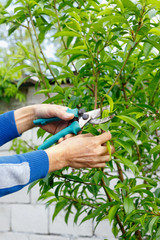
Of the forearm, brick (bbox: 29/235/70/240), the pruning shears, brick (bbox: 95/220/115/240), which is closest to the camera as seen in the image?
the pruning shears

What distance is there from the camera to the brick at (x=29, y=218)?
2.14 meters

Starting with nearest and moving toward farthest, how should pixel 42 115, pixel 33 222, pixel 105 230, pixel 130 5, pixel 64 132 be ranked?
pixel 130 5
pixel 64 132
pixel 42 115
pixel 105 230
pixel 33 222

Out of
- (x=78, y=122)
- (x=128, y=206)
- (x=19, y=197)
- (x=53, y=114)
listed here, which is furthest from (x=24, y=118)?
(x=19, y=197)

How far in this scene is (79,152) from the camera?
0.80 metres

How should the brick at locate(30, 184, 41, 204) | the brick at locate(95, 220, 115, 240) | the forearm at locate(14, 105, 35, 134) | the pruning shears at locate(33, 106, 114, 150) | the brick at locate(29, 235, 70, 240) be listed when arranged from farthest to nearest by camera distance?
the brick at locate(30, 184, 41, 204), the brick at locate(29, 235, 70, 240), the brick at locate(95, 220, 115, 240), the forearm at locate(14, 105, 35, 134), the pruning shears at locate(33, 106, 114, 150)

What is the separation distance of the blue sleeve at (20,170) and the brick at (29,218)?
58.9 inches

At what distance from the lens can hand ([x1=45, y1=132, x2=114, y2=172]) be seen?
79 centimetres

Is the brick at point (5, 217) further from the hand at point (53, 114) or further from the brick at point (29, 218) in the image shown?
the hand at point (53, 114)

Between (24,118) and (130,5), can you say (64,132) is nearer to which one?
(24,118)

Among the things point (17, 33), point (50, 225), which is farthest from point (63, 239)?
point (17, 33)

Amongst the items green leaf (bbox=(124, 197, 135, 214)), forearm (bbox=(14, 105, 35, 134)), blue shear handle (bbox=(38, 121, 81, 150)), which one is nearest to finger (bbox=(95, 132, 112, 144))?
blue shear handle (bbox=(38, 121, 81, 150))

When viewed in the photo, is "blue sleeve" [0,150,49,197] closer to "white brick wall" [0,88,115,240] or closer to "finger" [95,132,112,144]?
"finger" [95,132,112,144]

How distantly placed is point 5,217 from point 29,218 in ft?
0.73

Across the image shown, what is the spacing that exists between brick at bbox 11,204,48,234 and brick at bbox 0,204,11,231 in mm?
42
